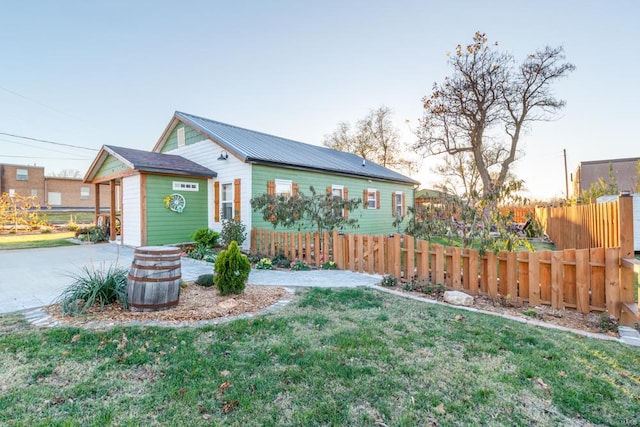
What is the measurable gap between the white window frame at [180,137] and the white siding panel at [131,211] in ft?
9.73

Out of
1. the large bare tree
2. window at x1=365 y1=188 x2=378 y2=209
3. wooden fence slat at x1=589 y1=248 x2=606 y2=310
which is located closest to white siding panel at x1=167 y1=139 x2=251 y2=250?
window at x1=365 y1=188 x2=378 y2=209

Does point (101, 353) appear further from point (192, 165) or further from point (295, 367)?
point (192, 165)

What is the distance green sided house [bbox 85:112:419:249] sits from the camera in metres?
10.1

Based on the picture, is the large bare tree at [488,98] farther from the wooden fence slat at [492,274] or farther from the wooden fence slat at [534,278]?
the wooden fence slat at [534,278]

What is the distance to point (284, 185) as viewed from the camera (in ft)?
37.4

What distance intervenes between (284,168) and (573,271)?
8893 millimetres

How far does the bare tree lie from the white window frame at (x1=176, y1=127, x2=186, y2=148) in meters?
18.9

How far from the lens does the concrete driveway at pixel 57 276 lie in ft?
15.9

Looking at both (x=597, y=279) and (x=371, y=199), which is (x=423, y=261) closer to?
(x=597, y=279)

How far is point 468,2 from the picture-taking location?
9.64m

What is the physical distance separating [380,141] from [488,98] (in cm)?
1245

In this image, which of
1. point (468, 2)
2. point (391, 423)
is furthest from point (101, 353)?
point (468, 2)

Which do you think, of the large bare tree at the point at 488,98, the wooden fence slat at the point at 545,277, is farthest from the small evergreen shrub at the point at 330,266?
the large bare tree at the point at 488,98

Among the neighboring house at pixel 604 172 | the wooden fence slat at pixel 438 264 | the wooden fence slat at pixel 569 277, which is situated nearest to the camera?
the wooden fence slat at pixel 569 277
